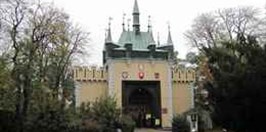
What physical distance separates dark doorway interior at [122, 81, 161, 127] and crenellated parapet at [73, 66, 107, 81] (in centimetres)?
295

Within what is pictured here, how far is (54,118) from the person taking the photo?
131 ft

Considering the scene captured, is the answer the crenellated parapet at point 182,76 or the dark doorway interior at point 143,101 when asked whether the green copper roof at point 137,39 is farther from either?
the dark doorway interior at point 143,101

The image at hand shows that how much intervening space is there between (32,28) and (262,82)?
18958 mm

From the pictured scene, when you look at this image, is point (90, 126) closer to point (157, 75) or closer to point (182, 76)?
point (157, 75)

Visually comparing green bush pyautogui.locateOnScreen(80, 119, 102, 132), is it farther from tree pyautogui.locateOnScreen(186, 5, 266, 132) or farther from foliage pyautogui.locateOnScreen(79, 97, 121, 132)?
tree pyautogui.locateOnScreen(186, 5, 266, 132)

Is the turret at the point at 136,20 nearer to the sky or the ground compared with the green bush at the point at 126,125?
nearer to the sky

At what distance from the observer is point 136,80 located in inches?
2243

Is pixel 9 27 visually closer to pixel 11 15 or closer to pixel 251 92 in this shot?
pixel 11 15

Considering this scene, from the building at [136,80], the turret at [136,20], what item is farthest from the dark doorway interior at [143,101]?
the turret at [136,20]

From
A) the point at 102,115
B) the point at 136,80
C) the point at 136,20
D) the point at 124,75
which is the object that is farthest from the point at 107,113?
the point at 136,20

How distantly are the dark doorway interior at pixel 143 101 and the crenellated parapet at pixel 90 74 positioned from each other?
295 centimetres

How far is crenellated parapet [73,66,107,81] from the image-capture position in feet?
188

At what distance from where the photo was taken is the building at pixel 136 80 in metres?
56.8

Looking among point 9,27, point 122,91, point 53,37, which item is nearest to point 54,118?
point 53,37
